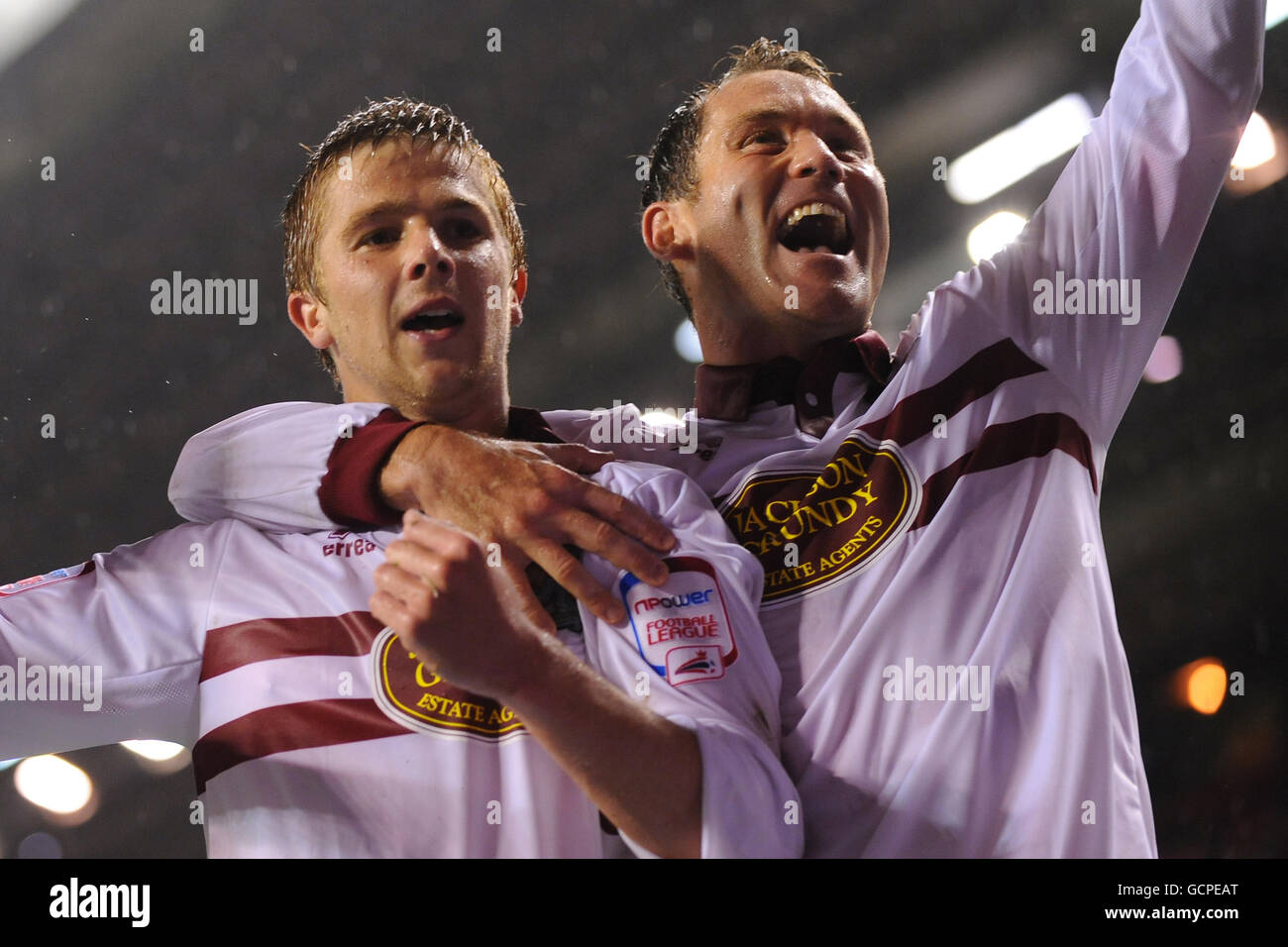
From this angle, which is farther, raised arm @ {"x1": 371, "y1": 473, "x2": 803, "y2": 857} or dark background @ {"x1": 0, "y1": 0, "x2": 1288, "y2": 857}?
dark background @ {"x1": 0, "y1": 0, "x2": 1288, "y2": 857}

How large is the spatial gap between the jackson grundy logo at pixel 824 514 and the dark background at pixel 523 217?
1.72ft

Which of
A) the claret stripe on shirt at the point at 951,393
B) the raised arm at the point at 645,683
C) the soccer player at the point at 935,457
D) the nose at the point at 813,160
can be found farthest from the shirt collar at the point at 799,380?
the raised arm at the point at 645,683

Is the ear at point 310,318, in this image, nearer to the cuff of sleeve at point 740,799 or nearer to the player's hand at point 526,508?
the player's hand at point 526,508

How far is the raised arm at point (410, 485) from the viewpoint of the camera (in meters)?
1.12

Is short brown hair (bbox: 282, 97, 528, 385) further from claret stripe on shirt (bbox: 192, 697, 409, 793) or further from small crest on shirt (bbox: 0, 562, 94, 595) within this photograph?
claret stripe on shirt (bbox: 192, 697, 409, 793)

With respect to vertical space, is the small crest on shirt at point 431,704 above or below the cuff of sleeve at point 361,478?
below

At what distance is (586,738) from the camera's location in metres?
0.90

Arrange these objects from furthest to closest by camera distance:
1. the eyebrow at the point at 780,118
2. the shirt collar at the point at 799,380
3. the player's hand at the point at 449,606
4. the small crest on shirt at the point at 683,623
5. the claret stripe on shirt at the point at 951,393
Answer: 1. the eyebrow at the point at 780,118
2. the shirt collar at the point at 799,380
3. the claret stripe on shirt at the point at 951,393
4. the small crest on shirt at the point at 683,623
5. the player's hand at the point at 449,606

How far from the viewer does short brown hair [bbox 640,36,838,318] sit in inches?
65.6

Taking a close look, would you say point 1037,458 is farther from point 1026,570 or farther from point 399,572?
point 399,572

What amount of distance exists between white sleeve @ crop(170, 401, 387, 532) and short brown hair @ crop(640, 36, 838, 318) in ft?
1.98

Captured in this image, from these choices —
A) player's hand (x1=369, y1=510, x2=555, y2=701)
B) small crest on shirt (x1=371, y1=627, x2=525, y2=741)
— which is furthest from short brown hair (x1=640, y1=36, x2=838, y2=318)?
player's hand (x1=369, y1=510, x2=555, y2=701)

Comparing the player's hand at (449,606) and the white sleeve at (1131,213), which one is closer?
the player's hand at (449,606)

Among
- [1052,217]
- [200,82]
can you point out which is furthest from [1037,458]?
[200,82]
